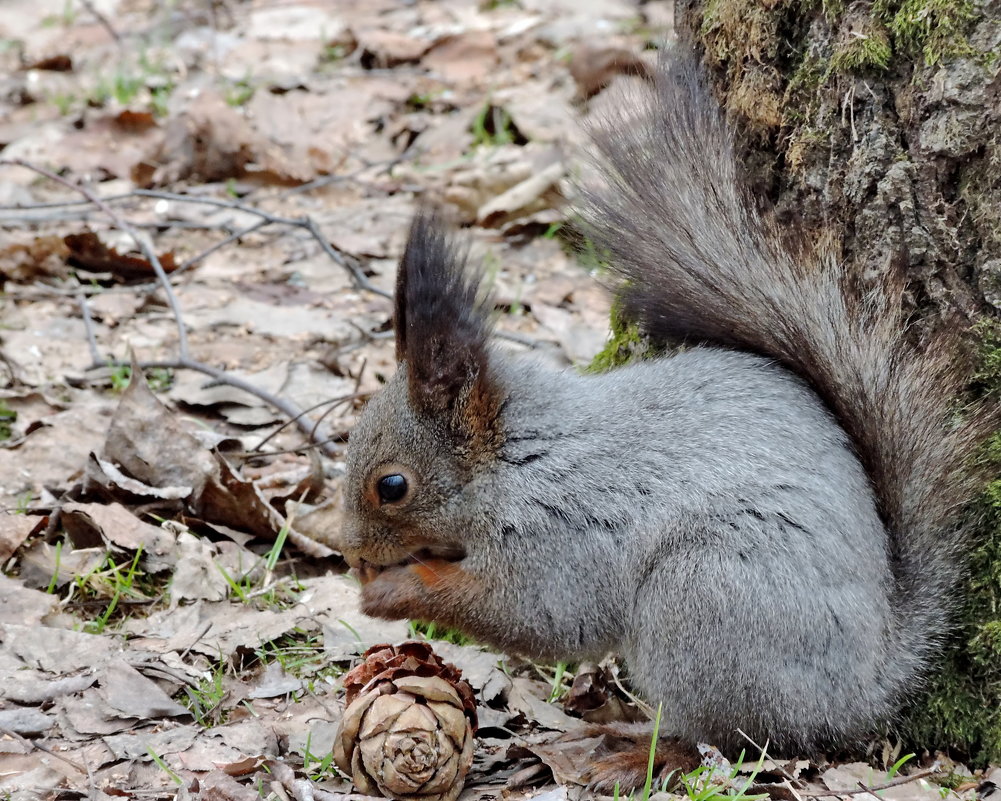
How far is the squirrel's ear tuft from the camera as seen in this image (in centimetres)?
204

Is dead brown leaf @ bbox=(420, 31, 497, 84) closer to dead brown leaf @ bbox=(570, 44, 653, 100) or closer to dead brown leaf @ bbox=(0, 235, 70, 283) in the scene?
dead brown leaf @ bbox=(570, 44, 653, 100)

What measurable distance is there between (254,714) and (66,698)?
0.35 metres

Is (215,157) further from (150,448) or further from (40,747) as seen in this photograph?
(40,747)

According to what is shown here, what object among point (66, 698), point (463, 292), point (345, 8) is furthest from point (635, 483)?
point (345, 8)

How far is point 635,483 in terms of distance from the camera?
2.05 meters

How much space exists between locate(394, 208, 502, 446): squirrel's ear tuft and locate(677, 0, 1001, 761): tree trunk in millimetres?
607

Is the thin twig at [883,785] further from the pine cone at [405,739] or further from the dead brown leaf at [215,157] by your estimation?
the dead brown leaf at [215,157]

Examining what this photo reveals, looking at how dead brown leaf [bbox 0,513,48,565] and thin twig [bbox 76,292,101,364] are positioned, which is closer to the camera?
dead brown leaf [bbox 0,513,48,565]

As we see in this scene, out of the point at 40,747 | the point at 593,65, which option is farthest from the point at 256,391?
the point at 593,65

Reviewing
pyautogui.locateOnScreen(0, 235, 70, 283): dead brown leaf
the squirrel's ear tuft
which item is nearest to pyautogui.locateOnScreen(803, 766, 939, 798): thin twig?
the squirrel's ear tuft

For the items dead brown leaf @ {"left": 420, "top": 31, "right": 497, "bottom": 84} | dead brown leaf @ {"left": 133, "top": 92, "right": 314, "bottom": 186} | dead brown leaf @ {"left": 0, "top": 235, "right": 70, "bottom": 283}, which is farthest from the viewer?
dead brown leaf @ {"left": 420, "top": 31, "right": 497, "bottom": 84}

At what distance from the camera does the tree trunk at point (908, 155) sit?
1858 millimetres

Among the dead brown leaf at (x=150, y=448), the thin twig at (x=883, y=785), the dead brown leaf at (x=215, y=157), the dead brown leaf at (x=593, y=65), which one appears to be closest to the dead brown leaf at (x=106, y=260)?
the dead brown leaf at (x=215, y=157)

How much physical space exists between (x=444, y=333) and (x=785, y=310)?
2.02 feet
